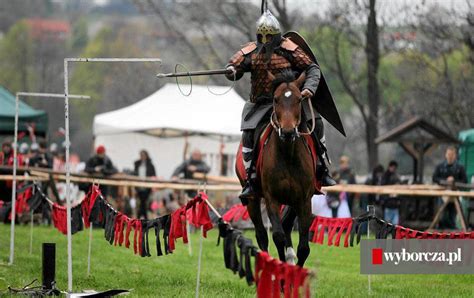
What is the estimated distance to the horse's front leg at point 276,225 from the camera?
43.2ft

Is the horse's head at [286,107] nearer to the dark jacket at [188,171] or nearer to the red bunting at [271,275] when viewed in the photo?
the red bunting at [271,275]

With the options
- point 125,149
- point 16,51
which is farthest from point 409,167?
point 16,51

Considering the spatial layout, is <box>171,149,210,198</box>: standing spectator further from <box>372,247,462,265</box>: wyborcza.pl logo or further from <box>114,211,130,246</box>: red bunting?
<box>372,247,462,265</box>: wyborcza.pl logo

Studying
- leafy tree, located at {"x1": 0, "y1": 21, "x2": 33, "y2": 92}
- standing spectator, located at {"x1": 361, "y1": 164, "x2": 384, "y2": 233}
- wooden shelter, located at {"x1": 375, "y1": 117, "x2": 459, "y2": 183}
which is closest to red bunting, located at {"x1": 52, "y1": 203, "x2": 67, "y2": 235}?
standing spectator, located at {"x1": 361, "y1": 164, "x2": 384, "y2": 233}

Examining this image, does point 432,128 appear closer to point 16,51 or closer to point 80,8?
point 16,51

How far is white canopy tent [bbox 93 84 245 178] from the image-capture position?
30.6m

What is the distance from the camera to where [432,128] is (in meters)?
26.9

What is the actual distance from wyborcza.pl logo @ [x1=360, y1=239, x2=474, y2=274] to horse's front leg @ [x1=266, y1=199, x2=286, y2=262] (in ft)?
4.71

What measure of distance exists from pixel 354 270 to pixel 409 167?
22.3 metres

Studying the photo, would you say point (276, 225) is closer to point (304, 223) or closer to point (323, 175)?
point (304, 223)

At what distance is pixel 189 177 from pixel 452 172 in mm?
6298

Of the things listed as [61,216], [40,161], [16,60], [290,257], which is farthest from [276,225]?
[16,60]

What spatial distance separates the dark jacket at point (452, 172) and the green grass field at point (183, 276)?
15.7 feet

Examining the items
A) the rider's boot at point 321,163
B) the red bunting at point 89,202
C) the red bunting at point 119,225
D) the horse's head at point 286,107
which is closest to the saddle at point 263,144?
the rider's boot at point 321,163
